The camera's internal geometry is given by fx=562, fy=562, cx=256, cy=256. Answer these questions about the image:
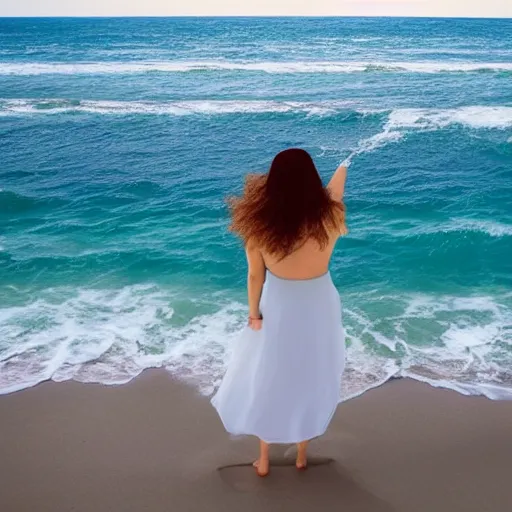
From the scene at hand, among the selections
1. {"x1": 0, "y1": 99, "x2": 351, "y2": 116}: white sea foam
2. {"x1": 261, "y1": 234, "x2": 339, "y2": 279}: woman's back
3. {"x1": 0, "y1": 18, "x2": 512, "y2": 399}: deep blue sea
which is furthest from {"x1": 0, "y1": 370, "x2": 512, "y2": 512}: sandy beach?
{"x1": 0, "y1": 99, "x2": 351, "y2": 116}: white sea foam

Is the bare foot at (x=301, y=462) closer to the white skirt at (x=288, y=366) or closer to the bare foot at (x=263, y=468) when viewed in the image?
the bare foot at (x=263, y=468)

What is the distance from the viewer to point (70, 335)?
20.0ft

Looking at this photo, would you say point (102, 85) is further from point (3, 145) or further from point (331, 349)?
point (331, 349)

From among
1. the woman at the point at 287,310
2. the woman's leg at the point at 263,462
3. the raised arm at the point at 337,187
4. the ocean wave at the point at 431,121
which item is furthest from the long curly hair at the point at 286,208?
the ocean wave at the point at 431,121

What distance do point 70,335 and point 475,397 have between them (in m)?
4.13

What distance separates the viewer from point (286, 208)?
9.64 ft

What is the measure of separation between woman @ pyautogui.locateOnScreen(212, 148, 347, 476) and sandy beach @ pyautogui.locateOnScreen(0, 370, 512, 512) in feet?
0.97

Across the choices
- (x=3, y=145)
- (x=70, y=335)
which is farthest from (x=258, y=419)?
(x=3, y=145)

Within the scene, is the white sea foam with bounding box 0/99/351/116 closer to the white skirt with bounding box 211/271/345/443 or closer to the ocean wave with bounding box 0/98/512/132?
the ocean wave with bounding box 0/98/512/132

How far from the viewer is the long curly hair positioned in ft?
9.39

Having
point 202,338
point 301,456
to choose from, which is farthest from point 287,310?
point 202,338

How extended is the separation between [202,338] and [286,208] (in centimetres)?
338

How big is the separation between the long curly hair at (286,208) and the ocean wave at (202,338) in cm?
234

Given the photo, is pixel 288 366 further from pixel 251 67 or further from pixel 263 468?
pixel 251 67
